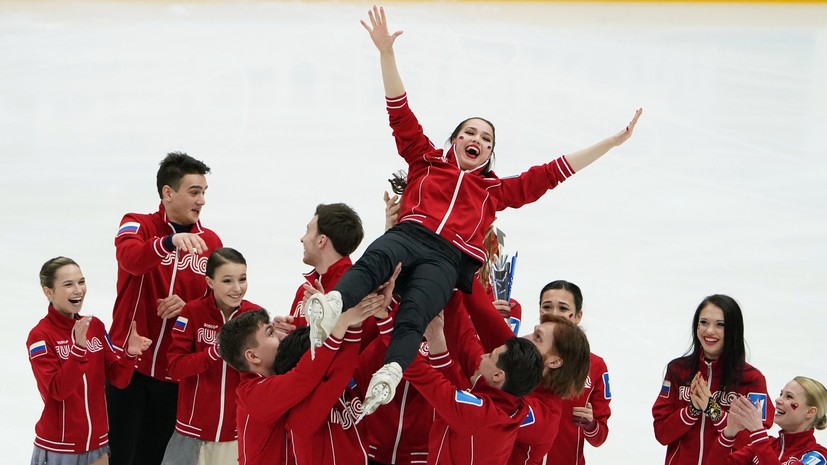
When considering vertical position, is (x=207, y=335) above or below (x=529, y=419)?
above

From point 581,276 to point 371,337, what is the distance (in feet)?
11.3

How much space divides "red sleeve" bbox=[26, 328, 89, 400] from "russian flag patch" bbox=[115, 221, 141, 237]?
0.61 metres

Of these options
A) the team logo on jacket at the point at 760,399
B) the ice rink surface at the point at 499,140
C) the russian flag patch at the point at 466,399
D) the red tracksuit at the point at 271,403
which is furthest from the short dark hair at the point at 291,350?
the ice rink surface at the point at 499,140

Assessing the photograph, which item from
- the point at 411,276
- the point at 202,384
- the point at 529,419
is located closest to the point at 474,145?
the point at 411,276

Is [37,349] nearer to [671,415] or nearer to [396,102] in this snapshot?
[396,102]

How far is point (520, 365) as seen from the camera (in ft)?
12.3

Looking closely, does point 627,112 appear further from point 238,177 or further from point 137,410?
point 137,410

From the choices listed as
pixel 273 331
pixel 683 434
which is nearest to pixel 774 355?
pixel 683 434

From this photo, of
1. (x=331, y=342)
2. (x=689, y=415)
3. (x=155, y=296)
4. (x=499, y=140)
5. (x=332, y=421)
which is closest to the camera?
(x=331, y=342)

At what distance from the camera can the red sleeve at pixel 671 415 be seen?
4.55 metres

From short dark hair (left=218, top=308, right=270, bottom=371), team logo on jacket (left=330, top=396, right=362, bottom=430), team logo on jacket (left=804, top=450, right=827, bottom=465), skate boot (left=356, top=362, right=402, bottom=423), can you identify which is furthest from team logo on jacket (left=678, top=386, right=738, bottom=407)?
short dark hair (left=218, top=308, right=270, bottom=371)

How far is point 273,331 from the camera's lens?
408cm

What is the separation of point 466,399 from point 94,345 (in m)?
1.78

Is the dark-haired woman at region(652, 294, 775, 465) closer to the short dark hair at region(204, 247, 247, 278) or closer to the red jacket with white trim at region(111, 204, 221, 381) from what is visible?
the short dark hair at region(204, 247, 247, 278)
